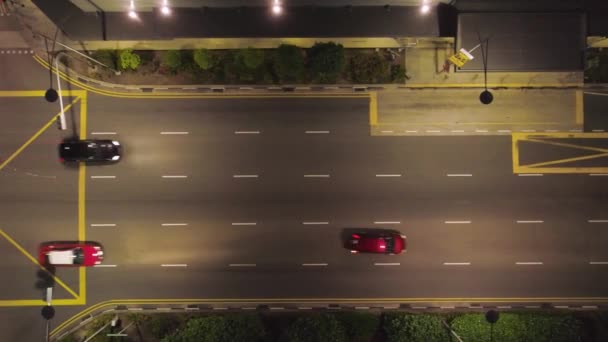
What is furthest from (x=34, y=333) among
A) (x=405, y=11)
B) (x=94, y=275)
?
(x=405, y=11)

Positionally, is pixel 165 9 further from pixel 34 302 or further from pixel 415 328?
pixel 415 328

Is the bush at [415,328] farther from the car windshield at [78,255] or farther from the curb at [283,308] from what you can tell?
the car windshield at [78,255]

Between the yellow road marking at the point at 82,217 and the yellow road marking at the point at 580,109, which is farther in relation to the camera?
the yellow road marking at the point at 580,109

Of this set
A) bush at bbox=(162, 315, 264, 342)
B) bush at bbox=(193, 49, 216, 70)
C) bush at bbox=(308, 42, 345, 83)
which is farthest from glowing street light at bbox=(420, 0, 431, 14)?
bush at bbox=(162, 315, 264, 342)

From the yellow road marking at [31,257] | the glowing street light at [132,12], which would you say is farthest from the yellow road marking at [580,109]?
the yellow road marking at [31,257]

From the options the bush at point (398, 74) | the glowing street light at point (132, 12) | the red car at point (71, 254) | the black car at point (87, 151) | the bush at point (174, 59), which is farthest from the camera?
the bush at point (398, 74)

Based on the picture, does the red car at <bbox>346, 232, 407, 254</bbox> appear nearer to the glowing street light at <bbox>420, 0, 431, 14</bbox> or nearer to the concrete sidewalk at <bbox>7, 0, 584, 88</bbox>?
the concrete sidewalk at <bbox>7, 0, 584, 88</bbox>
